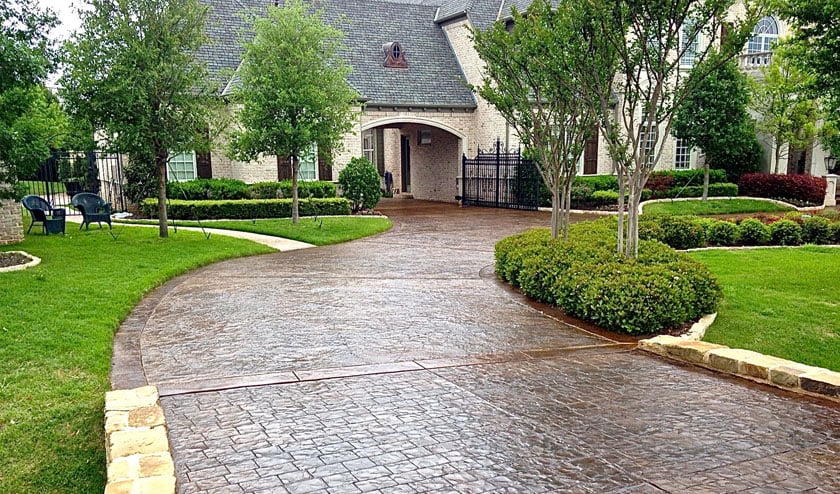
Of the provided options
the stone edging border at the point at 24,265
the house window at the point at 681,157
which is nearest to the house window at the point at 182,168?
the stone edging border at the point at 24,265

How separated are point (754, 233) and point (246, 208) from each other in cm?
1308

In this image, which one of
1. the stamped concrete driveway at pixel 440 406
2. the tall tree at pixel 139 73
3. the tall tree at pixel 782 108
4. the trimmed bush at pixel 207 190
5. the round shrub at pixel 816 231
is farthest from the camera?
the tall tree at pixel 782 108

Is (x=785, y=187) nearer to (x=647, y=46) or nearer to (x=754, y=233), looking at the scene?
(x=754, y=233)

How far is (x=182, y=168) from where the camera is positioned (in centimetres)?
2134

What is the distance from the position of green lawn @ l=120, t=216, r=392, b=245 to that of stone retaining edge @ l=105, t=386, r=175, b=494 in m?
9.89

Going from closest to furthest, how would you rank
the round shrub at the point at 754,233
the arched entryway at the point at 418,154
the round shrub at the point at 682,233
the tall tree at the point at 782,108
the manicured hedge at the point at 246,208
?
the round shrub at the point at 682,233 → the round shrub at the point at 754,233 → the manicured hedge at the point at 246,208 → the tall tree at the point at 782,108 → the arched entryway at the point at 418,154

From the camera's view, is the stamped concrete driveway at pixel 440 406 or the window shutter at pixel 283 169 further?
the window shutter at pixel 283 169

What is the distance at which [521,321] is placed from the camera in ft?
25.4

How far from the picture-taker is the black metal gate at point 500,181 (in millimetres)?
23109

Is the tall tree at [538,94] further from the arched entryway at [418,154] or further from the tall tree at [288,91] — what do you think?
the arched entryway at [418,154]

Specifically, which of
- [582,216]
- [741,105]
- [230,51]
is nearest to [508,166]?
[582,216]

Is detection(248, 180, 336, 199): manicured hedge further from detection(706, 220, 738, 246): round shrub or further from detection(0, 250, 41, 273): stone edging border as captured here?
detection(706, 220, 738, 246): round shrub

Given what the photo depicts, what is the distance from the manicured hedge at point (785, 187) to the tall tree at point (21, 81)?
22.6 m

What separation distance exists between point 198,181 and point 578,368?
16.7m
